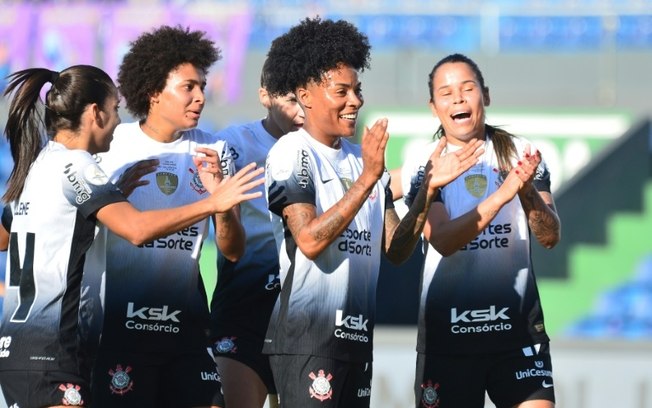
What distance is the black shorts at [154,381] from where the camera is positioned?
18.0 feet

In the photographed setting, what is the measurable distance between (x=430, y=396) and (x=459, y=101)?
4.68 ft

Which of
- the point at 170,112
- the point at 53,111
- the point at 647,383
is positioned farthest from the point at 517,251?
the point at 647,383

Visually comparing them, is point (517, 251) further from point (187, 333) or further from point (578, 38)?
point (578, 38)

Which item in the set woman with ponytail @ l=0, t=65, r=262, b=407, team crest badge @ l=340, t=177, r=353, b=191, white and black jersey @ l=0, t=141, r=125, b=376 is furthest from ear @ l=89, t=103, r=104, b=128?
team crest badge @ l=340, t=177, r=353, b=191

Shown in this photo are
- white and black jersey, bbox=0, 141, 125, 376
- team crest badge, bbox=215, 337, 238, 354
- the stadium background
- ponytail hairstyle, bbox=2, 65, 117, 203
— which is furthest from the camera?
the stadium background

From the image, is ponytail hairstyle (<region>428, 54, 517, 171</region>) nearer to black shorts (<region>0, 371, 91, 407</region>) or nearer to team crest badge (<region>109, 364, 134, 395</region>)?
team crest badge (<region>109, 364, 134, 395</region>)

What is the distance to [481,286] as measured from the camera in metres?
5.78

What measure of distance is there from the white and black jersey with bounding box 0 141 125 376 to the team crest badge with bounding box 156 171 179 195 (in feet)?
2.04

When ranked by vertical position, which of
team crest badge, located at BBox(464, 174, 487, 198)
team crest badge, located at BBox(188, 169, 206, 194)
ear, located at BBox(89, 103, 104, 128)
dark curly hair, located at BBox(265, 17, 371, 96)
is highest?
dark curly hair, located at BBox(265, 17, 371, 96)

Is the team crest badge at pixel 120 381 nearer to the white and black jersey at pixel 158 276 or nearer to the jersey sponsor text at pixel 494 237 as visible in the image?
the white and black jersey at pixel 158 276

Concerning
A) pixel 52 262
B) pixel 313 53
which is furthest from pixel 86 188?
pixel 313 53

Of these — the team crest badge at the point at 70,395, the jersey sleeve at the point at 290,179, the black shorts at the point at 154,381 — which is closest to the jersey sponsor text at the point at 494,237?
the jersey sleeve at the point at 290,179

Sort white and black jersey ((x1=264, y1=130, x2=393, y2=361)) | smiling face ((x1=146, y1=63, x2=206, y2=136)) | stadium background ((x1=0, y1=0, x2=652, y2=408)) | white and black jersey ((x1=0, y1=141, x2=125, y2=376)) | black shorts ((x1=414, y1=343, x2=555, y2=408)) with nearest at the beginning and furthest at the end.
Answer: white and black jersey ((x1=0, y1=141, x2=125, y2=376)) < white and black jersey ((x1=264, y1=130, x2=393, y2=361)) < black shorts ((x1=414, y1=343, x2=555, y2=408)) < smiling face ((x1=146, y1=63, x2=206, y2=136)) < stadium background ((x1=0, y1=0, x2=652, y2=408))

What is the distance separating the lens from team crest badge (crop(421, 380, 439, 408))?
18.7 ft
